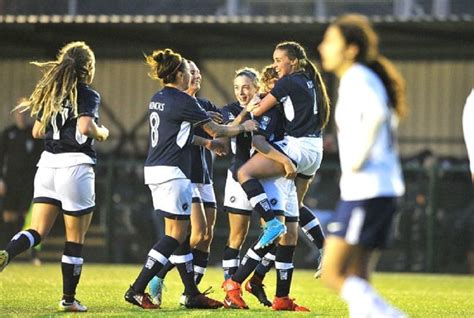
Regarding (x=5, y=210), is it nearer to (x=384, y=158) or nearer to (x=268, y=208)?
(x=268, y=208)

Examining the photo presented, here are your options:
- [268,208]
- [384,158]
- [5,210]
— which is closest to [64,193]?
[268,208]

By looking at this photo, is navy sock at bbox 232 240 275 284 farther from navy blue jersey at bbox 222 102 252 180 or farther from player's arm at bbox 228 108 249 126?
player's arm at bbox 228 108 249 126

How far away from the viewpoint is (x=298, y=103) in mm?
10758

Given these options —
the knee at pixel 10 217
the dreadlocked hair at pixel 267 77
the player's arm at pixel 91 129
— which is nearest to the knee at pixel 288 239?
the dreadlocked hair at pixel 267 77

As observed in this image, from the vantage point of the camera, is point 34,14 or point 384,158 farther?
point 34,14

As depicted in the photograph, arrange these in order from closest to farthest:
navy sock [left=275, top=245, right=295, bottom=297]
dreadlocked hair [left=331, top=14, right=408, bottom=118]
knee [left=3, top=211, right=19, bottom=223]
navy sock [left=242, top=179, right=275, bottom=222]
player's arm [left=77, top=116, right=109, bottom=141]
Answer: dreadlocked hair [left=331, top=14, right=408, bottom=118]
player's arm [left=77, top=116, right=109, bottom=141]
navy sock [left=242, top=179, right=275, bottom=222]
navy sock [left=275, top=245, right=295, bottom=297]
knee [left=3, top=211, right=19, bottom=223]

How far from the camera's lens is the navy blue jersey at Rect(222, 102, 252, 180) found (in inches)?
446

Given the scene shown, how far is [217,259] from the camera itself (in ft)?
66.6

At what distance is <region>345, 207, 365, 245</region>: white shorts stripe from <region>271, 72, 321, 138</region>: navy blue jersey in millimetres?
3611

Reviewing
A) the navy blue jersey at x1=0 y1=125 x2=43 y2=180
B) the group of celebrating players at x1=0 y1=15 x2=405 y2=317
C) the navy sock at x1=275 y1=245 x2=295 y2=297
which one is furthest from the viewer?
the navy blue jersey at x1=0 y1=125 x2=43 y2=180

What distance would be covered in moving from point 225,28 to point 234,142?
992 cm

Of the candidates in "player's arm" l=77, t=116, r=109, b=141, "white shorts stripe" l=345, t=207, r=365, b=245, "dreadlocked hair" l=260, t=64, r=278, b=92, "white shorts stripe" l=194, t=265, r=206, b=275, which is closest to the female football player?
"white shorts stripe" l=345, t=207, r=365, b=245

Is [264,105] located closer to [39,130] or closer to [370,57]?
[39,130]

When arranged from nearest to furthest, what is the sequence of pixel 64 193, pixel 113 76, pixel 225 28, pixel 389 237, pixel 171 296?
1. pixel 389 237
2. pixel 64 193
3. pixel 171 296
4. pixel 225 28
5. pixel 113 76
